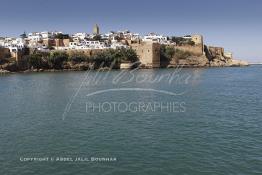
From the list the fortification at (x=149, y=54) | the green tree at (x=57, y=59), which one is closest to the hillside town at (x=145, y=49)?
the fortification at (x=149, y=54)

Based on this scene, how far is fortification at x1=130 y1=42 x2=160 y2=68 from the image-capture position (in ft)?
248

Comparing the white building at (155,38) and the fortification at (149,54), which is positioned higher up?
the white building at (155,38)

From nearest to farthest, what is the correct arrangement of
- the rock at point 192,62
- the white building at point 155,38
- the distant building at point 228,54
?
the rock at point 192,62 → the white building at point 155,38 → the distant building at point 228,54

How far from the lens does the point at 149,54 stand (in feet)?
250

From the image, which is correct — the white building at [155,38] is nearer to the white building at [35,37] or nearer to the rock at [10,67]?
the white building at [35,37]

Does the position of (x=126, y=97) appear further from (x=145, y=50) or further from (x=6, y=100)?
(x=145, y=50)

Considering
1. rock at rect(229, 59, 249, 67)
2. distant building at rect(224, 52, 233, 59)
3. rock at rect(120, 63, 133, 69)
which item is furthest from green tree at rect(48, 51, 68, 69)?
distant building at rect(224, 52, 233, 59)

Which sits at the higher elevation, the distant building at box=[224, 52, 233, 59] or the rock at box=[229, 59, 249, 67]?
the distant building at box=[224, 52, 233, 59]

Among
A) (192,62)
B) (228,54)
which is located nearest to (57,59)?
(192,62)

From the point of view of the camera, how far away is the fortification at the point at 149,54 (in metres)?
75.6

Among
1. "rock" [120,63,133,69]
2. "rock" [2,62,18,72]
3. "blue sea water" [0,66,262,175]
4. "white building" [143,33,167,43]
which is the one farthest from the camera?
"white building" [143,33,167,43]

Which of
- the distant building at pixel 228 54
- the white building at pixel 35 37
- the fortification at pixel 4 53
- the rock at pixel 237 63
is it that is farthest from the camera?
the distant building at pixel 228 54

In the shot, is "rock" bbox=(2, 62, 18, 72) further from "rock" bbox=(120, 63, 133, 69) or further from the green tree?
"rock" bbox=(120, 63, 133, 69)

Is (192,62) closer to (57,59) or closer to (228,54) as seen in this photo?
(228,54)
